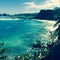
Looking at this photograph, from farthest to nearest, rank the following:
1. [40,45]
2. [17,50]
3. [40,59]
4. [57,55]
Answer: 1. [17,50]
2. [40,45]
3. [40,59]
4. [57,55]

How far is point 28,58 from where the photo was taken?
5338 centimetres

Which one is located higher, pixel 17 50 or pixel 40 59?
pixel 40 59

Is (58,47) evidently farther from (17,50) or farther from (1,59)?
(17,50)

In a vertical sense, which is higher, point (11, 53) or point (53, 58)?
point (53, 58)

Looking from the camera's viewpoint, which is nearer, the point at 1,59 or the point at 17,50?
the point at 1,59

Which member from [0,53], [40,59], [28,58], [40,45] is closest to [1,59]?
[0,53]

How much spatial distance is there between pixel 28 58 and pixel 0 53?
9.89 meters

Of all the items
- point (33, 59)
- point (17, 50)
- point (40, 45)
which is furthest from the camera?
point (17, 50)

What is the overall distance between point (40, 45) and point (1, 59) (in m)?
17.7

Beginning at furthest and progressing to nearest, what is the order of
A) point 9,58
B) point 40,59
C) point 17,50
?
point 17,50 → point 9,58 → point 40,59

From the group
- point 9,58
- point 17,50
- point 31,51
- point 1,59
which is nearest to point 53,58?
point 1,59

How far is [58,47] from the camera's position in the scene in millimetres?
43250

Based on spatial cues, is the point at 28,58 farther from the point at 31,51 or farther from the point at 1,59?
the point at 31,51

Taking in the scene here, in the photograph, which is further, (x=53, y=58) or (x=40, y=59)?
(x=40, y=59)
